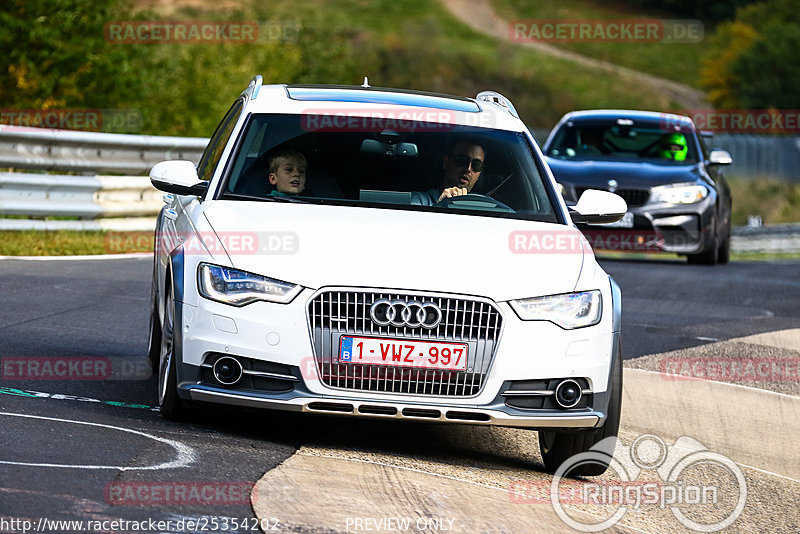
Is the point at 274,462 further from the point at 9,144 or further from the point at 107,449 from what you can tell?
the point at 9,144

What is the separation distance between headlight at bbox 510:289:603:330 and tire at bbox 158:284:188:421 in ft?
5.04

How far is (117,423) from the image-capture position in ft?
21.8

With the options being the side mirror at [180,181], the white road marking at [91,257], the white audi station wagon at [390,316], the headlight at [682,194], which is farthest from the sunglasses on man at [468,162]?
the headlight at [682,194]

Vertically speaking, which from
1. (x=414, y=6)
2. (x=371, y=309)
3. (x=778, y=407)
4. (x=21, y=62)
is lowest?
(x=778, y=407)

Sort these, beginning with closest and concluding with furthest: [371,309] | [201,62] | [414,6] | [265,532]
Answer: [265,532] → [371,309] → [201,62] → [414,6]

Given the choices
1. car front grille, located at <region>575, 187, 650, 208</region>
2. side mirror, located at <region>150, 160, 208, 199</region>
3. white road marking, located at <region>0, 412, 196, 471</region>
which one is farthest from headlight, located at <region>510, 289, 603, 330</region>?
car front grille, located at <region>575, 187, 650, 208</region>

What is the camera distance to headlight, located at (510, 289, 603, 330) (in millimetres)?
6305

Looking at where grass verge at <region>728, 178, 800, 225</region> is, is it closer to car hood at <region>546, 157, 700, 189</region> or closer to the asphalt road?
car hood at <region>546, 157, 700, 189</region>

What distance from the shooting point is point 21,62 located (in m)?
24.0

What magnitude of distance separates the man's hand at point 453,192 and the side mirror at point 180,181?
46.4 inches

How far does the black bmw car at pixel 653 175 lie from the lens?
1722 cm

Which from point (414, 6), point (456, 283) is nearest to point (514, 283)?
point (456, 283)

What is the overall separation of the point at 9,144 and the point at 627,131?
7.73 meters

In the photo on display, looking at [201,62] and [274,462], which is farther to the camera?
[201,62]
